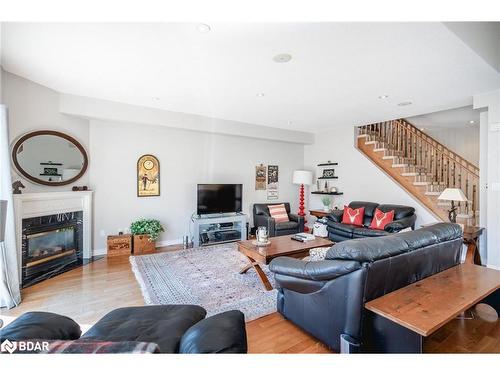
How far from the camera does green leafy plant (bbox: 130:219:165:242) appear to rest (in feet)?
14.2

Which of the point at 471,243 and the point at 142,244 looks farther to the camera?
the point at 142,244

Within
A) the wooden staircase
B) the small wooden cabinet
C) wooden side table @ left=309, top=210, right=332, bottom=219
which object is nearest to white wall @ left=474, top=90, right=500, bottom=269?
the wooden staircase

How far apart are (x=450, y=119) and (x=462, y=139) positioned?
0.78m

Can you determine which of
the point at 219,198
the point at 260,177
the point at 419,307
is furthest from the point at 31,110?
the point at 419,307

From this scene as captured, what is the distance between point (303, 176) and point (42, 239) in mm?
5142

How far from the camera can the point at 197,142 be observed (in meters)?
5.21

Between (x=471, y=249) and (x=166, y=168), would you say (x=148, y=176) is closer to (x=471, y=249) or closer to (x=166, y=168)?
(x=166, y=168)

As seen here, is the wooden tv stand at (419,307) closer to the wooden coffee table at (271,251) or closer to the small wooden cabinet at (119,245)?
the wooden coffee table at (271,251)

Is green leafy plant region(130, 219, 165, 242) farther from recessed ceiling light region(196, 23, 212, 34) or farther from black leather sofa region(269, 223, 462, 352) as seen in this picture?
recessed ceiling light region(196, 23, 212, 34)

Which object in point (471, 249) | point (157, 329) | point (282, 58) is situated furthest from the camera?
point (471, 249)

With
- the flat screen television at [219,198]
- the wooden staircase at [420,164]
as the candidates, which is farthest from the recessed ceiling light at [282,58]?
the wooden staircase at [420,164]

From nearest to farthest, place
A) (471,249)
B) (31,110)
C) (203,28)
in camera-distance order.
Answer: (203,28) < (31,110) < (471,249)

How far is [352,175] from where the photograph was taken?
5.74 metres
